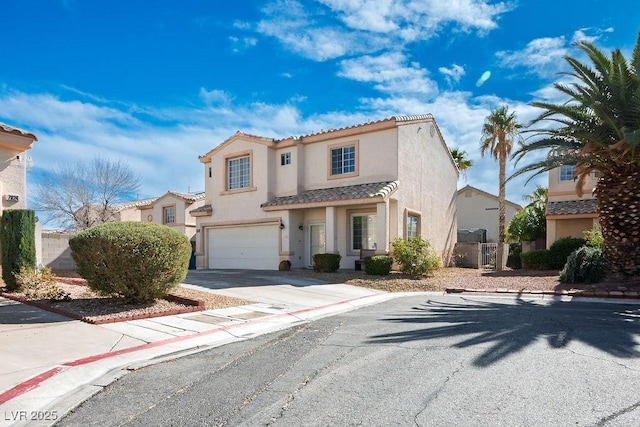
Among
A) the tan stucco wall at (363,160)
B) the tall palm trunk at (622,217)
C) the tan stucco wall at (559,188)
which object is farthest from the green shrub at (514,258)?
the tan stucco wall at (363,160)

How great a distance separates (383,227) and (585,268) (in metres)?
6.97

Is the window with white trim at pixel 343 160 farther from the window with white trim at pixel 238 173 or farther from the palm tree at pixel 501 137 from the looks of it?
the palm tree at pixel 501 137

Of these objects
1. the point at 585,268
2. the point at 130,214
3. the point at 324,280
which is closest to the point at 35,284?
the point at 324,280

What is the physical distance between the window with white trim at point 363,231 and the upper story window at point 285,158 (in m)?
4.41

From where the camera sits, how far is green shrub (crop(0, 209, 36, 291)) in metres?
11.6

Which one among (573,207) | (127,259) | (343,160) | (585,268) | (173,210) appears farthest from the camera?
(173,210)

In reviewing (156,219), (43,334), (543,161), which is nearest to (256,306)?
(43,334)

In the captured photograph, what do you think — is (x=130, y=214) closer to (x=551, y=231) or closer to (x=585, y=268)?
(x=551, y=231)

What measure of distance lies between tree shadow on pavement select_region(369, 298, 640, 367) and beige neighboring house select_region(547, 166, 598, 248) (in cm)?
1368

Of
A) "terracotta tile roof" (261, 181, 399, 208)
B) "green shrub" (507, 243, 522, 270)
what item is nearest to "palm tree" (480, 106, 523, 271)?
"green shrub" (507, 243, 522, 270)

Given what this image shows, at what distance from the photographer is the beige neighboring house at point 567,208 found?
22609 millimetres

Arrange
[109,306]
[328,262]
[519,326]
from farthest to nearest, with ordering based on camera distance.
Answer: [328,262] < [109,306] < [519,326]

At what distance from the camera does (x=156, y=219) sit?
35.5 metres

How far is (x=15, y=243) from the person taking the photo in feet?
38.9
